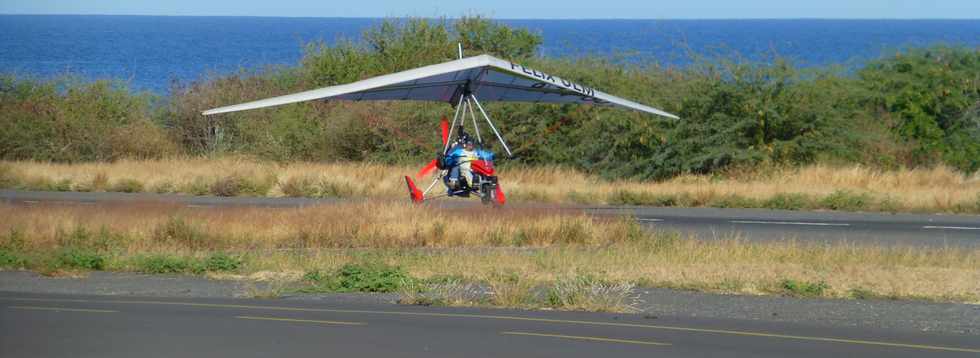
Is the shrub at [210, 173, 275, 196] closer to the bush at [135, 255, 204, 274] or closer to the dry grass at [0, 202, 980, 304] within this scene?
the dry grass at [0, 202, 980, 304]

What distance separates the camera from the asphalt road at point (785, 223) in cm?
1997

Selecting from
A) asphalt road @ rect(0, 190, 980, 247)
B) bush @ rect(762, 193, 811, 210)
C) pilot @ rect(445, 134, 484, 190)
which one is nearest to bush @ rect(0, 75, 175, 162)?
asphalt road @ rect(0, 190, 980, 247)

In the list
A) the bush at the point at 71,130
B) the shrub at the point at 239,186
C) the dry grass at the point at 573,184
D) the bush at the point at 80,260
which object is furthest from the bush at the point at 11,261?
the bush at the point at 71,130

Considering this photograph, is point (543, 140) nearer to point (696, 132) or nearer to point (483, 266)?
point (696, 132)

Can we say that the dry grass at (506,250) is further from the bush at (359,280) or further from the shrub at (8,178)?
the shrub at (8,178)

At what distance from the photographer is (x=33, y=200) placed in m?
26.4

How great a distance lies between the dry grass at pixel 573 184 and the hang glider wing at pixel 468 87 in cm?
326

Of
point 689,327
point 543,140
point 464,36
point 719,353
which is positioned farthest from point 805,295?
point 464,36

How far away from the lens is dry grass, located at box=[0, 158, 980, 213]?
997 inches

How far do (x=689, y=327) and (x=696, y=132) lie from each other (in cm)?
2239

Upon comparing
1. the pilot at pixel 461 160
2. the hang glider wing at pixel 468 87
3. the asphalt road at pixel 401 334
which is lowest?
the asphalt road at pixel 401 334

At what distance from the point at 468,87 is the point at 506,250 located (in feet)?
18.5

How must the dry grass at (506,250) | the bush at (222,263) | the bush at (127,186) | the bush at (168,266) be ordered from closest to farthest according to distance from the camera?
the dry grass at (506,250) < the bush at (222,263) < the bush at (168,266) < the bush at (127,186)

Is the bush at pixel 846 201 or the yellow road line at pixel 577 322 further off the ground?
the yellow road line at pixel 577 322
